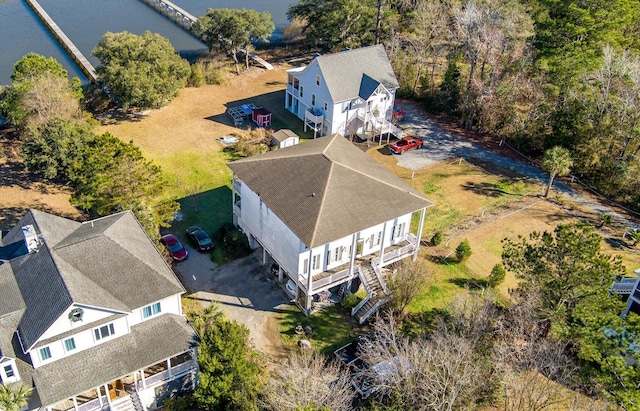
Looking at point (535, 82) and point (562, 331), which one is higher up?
point (535, 82)

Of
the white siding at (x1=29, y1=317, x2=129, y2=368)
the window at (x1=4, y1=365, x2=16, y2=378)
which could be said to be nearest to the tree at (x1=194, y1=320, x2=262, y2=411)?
the white siding at (x1=29, y1=317, x2=129, y2=368)

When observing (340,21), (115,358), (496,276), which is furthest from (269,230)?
(340,21)

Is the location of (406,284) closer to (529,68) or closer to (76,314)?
(76,314)

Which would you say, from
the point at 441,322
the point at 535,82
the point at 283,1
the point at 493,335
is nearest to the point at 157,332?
the point at 441,322

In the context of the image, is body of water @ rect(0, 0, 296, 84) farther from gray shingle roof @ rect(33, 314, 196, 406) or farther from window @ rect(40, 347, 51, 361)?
window @ rect(40, 347, 51, 361)

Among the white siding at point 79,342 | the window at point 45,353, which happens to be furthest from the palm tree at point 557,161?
the window at point 45,353

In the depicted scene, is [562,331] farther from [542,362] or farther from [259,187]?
[259,187]
